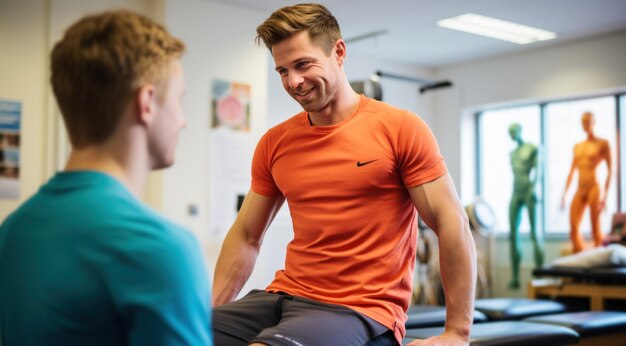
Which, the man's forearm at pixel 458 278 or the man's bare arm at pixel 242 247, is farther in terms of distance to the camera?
the man's bare arm at pixel 242 247

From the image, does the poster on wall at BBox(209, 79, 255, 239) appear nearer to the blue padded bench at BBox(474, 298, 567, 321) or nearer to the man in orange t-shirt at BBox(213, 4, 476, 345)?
the blue padded bench at BBox(474, 298, 567, 321)

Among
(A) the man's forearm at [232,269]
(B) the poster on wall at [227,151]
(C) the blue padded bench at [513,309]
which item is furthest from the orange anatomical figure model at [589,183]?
(A) the man's forearm at [232,269]

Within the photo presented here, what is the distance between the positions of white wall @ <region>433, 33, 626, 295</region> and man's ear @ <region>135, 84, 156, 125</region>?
21.9 feet

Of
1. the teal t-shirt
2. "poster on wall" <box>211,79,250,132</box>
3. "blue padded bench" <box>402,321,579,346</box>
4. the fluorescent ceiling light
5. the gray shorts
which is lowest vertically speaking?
"blue padded bench" <box>402,321,579,346</box>

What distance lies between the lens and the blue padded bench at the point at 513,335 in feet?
8.52

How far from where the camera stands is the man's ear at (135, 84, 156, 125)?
85 centimetres

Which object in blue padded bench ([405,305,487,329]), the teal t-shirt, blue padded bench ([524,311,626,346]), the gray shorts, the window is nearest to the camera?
the teal t-shirt

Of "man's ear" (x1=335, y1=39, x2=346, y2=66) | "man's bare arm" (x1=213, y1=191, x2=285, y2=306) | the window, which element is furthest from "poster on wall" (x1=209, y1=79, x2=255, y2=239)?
"man's ear" (x1=335, y1=39, x2=346, y2=66)

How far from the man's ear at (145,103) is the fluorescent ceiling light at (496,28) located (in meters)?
5.71

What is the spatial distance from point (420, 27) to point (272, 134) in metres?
5.01

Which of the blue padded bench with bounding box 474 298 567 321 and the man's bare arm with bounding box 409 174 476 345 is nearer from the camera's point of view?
the man's bare arm with bounding box 409 174 476 345

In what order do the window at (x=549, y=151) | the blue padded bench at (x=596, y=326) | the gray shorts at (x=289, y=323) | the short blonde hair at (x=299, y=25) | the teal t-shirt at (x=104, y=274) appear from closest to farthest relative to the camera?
1. the teal t-shirt at (x=104, y=274)
2. the gray shorts at (x=289, y=323)
3. the short blonde hair at (x=299, y=25)
4. the blue padded bench at (x=596, y=326)
5. the window at (x=549, y=151)

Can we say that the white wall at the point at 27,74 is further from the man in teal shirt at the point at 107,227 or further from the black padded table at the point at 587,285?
the man in teal shirt at the point at 107,227

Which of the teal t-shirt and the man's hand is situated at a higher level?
the teal t-shirt
